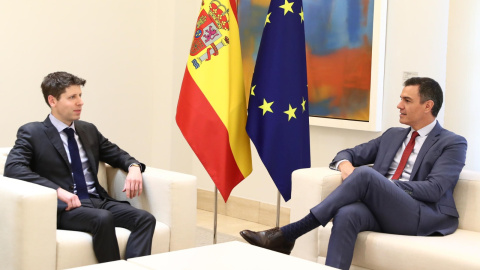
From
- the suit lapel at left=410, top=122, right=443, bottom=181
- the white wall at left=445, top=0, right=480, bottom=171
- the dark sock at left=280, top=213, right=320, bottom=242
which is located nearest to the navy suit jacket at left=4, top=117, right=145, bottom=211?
the dark sock at left=280, top=213, right=320, bottom=242

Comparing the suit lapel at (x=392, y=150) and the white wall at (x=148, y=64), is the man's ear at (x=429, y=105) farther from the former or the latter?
the white wall at (x=148, y=64)

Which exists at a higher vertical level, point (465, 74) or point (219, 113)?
point (465, 74)

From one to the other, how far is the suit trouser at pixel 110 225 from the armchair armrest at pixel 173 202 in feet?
0.49

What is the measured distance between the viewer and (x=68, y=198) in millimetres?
3494

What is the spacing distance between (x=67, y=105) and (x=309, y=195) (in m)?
1.44

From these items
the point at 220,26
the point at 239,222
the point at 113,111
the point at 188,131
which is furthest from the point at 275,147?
the point at 113,111

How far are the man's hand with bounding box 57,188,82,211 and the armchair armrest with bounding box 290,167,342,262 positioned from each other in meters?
1.23

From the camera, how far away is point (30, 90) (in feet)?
18.0

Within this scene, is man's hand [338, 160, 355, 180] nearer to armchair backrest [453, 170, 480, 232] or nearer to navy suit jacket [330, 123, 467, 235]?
navy suit jacket [330, 123, 467, 235]

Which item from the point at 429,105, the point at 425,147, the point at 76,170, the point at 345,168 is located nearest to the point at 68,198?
the point at 76,170

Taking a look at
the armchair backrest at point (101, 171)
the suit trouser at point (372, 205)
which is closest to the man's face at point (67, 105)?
the armchair backrest at point (101, 171)

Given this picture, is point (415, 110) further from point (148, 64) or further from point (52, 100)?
point (148, 64)

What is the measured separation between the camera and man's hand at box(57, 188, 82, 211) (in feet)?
11.4

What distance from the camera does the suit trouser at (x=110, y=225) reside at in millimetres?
3326
